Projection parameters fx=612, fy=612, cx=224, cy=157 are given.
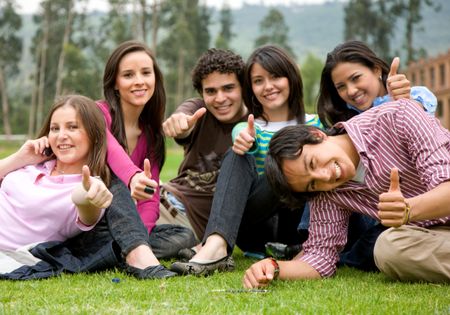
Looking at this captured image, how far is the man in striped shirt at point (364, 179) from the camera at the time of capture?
3.01 m

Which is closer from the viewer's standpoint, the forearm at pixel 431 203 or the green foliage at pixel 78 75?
the forearm at pixel 431 203

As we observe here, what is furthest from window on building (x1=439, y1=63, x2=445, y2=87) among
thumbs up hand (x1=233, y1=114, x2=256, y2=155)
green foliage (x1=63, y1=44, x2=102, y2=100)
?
thumbs up hand (x1=233, y1=114, x2=256, y2=155)

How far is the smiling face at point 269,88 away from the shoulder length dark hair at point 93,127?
1120mm

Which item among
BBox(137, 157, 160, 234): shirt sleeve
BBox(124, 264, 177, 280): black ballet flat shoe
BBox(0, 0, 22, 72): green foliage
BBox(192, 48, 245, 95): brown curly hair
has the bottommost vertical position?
BBox(124, 264, 177, 280): black ballet flat shoe

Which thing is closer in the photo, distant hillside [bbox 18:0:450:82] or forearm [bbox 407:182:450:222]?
forearm [bbox 407:182:450:222]

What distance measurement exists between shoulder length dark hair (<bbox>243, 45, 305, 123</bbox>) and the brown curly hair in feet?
0.40

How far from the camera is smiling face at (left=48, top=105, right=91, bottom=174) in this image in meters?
3.76

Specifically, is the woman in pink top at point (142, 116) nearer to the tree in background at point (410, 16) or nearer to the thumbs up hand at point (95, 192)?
the thumbs up hand at point (95, 192)

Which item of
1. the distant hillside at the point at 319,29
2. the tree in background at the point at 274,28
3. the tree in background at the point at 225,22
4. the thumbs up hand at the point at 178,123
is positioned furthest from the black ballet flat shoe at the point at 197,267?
the distant hillside at the point at 319,29

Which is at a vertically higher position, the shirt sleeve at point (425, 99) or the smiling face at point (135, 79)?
the smiling face at point (135, 79)

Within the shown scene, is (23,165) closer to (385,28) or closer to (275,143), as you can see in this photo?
(275,143)

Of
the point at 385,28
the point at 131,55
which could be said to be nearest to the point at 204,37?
the point at 385,28

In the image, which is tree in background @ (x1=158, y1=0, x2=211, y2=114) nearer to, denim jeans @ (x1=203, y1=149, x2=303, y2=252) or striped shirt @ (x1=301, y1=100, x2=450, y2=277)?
denim jeans @ (x1=203, y1=149, x2=303, y2=252)

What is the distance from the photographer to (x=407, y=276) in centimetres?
313
